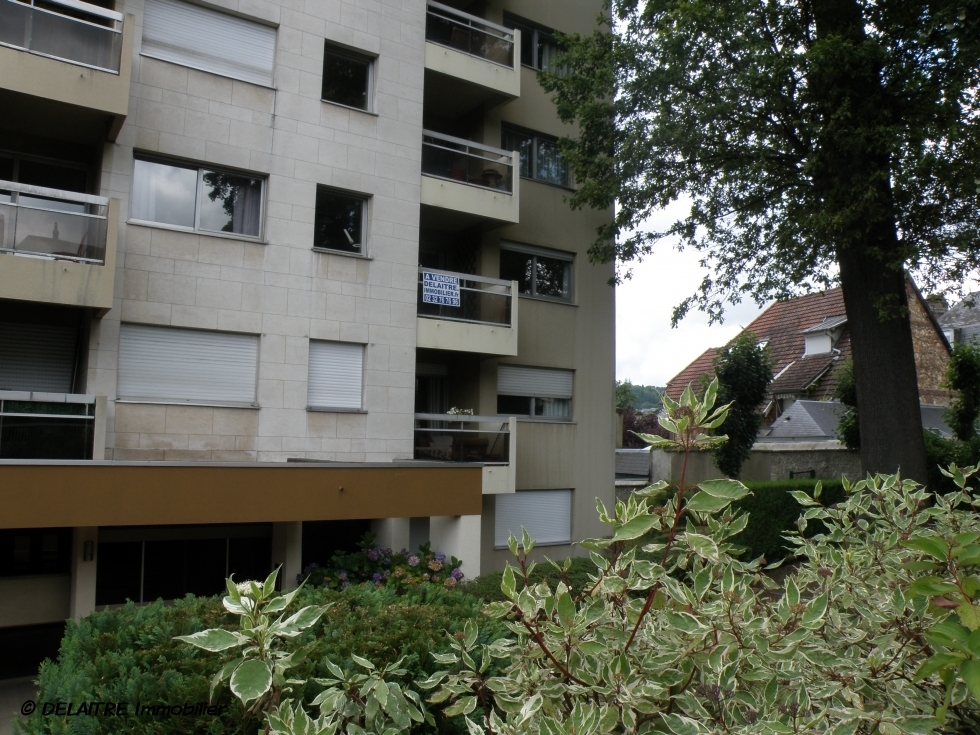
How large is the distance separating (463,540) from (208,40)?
10000 mm

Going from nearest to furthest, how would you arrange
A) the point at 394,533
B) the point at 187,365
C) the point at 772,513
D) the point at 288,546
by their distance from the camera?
the point at 187,365 → the point at 288,546 → the point at 394,533 → the point at 772,513

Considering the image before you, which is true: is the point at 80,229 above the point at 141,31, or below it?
below

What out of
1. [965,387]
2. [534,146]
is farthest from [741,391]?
[534,146]

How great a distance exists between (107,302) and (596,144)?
1060 cm

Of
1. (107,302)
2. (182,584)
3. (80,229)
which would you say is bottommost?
(182,584)

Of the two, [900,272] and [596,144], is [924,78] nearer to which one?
[900,272]

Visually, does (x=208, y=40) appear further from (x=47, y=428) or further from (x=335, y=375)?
(x=47, y=428)

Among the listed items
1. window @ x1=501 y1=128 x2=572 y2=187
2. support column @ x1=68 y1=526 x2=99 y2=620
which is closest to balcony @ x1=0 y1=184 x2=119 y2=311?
support column @ x1=68 y1=526 x2=99 y2=620

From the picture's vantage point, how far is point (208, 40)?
14.5 metres

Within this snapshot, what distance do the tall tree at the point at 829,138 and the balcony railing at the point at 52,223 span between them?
9.80 meters

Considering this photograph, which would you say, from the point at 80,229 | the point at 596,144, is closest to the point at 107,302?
the point at 80,229

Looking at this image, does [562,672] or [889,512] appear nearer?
[562,672]

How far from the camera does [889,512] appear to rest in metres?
4.24

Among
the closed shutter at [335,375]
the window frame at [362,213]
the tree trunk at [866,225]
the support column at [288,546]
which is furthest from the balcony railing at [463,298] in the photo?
the tree trunk at [866,225]
